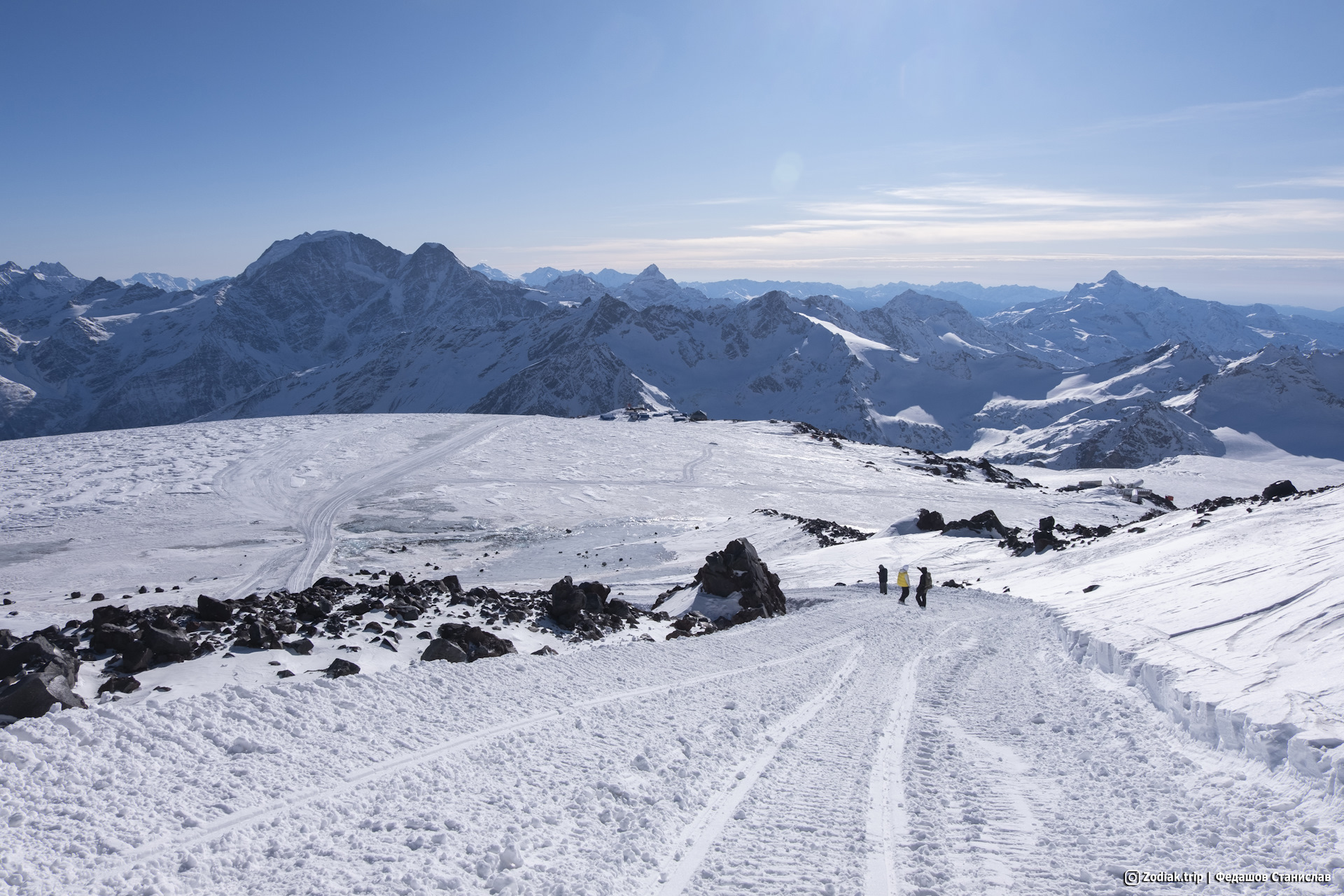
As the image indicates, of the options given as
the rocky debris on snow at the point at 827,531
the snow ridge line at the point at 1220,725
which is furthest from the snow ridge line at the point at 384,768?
the rocky debris on snow at the point at 827,531

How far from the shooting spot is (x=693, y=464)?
62625mm

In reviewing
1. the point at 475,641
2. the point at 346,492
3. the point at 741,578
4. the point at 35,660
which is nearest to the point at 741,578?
the point at 741,578

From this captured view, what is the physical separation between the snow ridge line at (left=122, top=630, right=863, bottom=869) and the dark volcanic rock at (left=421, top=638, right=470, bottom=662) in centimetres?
288

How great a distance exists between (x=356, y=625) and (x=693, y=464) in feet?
163

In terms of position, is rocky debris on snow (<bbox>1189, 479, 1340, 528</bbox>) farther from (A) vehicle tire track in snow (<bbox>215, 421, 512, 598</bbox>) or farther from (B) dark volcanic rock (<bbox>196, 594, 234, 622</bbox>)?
(A) vehicle tire track in snow (<bbox>215, 421, 512, 598</bbox>)

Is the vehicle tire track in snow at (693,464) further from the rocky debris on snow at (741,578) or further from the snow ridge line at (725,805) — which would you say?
the snow ridge line at (725,805)

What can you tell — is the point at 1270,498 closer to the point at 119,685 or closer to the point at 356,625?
the point at 356,625

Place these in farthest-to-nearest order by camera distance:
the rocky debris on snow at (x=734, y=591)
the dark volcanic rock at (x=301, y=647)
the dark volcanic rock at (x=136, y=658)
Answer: the rocky debris on snow at (x=734, y=591) → the dark volcanic rock at (x=301, y=647) → the dark volcanic rock at (x=136, y=658)

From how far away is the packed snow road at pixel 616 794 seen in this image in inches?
231

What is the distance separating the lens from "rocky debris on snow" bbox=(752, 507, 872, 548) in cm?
3850

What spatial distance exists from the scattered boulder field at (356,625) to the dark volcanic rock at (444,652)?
0.02 m

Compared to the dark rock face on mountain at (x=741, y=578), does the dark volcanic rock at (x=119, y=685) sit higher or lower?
higher

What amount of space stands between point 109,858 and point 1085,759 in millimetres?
9938

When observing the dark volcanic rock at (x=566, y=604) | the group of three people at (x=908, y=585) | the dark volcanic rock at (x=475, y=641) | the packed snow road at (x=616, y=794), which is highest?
the packed snow road at (x=616, y=794)
